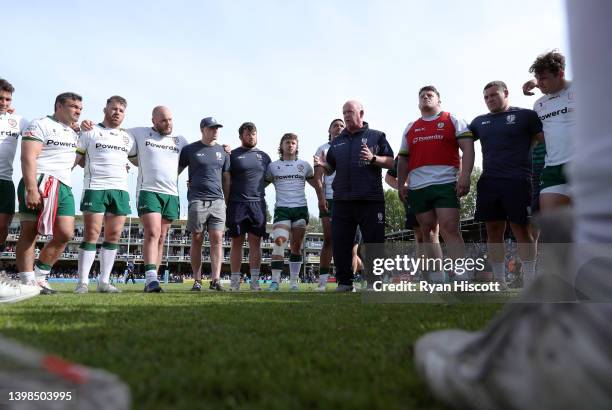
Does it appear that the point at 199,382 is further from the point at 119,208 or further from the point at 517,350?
the point at 119,208

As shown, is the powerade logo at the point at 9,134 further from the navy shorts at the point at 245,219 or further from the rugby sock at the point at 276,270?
the rugby sock at the point at 276,270

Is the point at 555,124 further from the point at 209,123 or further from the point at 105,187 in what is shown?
the point at 105,187

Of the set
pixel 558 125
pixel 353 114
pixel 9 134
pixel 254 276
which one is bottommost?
pixel 254 276

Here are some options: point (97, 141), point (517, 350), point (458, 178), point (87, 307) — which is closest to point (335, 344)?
point (517, 350)

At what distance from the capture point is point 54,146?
5.81 metres

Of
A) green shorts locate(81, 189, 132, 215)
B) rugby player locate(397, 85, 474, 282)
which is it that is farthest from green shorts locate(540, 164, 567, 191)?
green shorts locate(81, 189, 132, 215)

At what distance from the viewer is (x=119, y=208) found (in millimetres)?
6289

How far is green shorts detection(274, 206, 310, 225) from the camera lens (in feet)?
26.7

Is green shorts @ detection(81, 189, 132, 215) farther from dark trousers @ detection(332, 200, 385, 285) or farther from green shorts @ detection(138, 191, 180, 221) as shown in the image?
dark trousers @ detection(332, 200, 385, 285)

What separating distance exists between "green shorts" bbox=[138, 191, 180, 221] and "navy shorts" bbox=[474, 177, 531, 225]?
4.08m

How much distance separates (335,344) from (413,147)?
4.23m

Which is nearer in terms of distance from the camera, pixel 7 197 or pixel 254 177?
pixel 7 197

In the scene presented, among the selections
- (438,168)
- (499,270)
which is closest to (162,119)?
(438,168)

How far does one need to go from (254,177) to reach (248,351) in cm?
618
